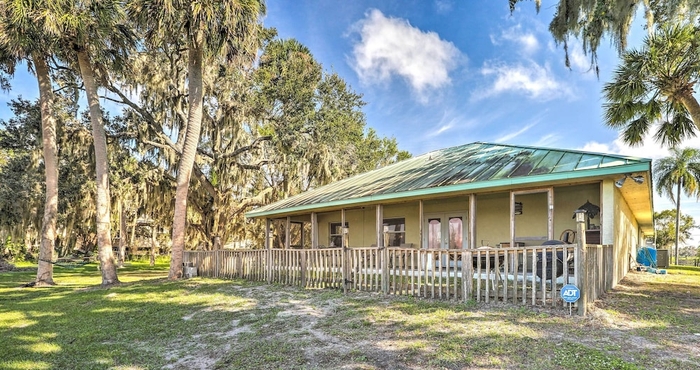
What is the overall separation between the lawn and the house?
69 centimetres

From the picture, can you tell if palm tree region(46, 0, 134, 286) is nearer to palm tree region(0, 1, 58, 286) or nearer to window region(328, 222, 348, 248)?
palm tree region(0, 1, 58, 286)

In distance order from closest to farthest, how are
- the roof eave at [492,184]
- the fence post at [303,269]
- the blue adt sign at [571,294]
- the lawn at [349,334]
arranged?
the lawn at [349,334], the blue adt sign at [571,294], the roof eave at [492,184], the fence post at [303,269]

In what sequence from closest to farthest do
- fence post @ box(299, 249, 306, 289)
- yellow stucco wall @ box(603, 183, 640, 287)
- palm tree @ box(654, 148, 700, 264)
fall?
1. yellow stucco wall @ box(603, 183, 640, 287)
2. fence post @ box(299, 249, 306, 289)
3. palm tree @ box(654, 148, 700, 264)

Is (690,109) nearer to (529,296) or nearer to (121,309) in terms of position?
(529,296)

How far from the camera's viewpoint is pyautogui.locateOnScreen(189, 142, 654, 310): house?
662 cm

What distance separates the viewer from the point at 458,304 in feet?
20.7

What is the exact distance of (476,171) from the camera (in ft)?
30.0

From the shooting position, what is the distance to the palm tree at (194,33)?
10719mm

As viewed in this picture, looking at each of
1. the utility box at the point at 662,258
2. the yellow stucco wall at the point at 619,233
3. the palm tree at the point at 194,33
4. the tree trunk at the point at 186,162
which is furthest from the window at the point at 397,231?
the utility box at the point at 662,258

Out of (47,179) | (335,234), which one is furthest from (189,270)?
(335,234)

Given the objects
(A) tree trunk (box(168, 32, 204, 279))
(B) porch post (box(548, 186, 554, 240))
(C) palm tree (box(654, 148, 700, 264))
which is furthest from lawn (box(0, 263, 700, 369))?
(C) palm tree (box(654, 148, 700, 264))

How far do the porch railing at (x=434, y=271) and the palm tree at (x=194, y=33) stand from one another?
254 cm

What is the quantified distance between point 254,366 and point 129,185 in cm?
1552

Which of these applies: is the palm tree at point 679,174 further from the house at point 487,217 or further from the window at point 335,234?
the window at point 335,234
